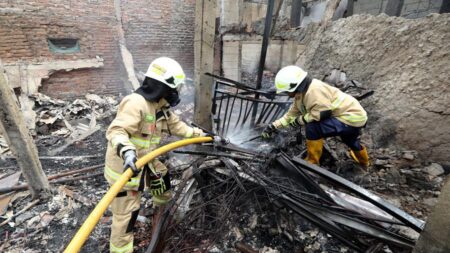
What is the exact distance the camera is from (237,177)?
248 cm

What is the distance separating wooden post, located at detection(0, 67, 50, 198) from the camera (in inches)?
100.0

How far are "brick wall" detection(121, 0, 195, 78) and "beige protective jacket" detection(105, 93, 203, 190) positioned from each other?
638 centimetres

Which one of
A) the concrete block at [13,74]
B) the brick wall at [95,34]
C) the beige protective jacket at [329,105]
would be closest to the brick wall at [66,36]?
the brick wall at [95,34]

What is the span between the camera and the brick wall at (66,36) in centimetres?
600

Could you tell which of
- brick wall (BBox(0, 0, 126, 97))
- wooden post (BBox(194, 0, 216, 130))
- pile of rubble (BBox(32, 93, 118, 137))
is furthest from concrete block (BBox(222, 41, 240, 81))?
wooden post (BBox(194, 0, 216, 130))

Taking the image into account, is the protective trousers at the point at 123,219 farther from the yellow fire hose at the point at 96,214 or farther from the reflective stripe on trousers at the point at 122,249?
the yellow fire hose at the point at 96,214

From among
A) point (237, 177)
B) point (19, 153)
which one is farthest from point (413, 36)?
point (19, 153)

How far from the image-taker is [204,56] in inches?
129

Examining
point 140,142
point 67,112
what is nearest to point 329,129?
point 140,142

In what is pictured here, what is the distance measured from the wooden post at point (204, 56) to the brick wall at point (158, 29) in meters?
5.47

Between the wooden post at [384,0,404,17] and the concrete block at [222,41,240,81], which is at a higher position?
the wooden post at [384,0,404,17]

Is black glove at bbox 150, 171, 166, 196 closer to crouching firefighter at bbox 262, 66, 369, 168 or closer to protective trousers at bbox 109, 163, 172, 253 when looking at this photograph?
protective trousers at bbox 109, 163, 172, 253

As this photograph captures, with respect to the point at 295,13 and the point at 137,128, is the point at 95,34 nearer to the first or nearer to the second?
the point at 137,128

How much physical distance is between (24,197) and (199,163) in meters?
2.52
